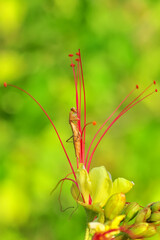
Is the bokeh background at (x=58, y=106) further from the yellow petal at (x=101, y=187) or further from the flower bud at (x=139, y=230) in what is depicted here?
the flower bud at (x=139, y=230)

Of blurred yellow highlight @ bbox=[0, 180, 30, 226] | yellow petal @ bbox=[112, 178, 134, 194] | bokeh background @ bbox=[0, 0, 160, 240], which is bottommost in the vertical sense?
yellow petal @ bbox=[112, 178, 134, 194]

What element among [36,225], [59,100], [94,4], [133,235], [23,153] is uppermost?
[94,4]

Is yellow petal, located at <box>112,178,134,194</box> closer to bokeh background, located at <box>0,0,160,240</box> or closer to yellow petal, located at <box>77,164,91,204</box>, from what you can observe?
yellow petal, located at <box>77,164,91,204</box>

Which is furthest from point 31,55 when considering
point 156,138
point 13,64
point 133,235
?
point 133,235

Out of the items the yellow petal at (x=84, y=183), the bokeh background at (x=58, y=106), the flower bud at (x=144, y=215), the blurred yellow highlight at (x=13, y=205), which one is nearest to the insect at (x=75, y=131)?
the yellow petal at (x=84, y=183)

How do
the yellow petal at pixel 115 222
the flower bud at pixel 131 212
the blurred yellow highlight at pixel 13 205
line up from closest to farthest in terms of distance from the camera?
1. the yellow petal at pixel 115 222
2. the flower bud at pixel 131 212
3. the blurred yellow highlight at pixel 13 205

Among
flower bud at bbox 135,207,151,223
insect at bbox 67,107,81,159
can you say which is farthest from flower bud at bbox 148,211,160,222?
insect at bbox 67,107,81,159

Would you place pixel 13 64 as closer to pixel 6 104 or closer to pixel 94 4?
pixel 6 104
